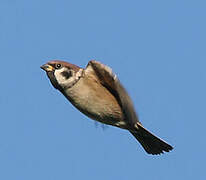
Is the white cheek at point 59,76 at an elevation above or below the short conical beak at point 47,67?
below

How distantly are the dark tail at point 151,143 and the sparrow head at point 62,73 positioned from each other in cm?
109

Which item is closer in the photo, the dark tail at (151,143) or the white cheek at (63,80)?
the white cheek at (63,80)

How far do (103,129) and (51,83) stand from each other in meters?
0.77

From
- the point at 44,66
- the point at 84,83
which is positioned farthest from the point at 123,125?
the point at 44,66

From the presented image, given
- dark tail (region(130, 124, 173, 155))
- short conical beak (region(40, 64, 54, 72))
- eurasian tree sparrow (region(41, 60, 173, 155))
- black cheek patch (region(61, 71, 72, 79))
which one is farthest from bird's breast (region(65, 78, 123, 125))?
dark tail (region(130, 124, 173, 155))

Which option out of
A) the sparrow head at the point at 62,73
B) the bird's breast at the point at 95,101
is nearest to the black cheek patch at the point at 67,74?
the sparrow head at the point at 62,73

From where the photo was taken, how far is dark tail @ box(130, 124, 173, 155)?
714 centimetres

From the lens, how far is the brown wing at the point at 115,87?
6.22 metres

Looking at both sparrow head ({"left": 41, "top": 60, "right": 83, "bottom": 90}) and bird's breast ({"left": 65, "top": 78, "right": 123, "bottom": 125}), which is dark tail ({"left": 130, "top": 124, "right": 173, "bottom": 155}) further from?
sparrow head ({"left": 41, "top": 60, "right": 83, "bottom": 90})

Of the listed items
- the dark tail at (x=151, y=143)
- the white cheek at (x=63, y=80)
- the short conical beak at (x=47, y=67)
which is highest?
the short conical beak at (x=47, y=67)

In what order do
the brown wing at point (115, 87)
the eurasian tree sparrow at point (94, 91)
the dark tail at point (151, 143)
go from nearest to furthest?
the brown wing at point (115, 87) → the eurasian tree sparrow at point (94, 91) → the dark tail at point (151, 143)

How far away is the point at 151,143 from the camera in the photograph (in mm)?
7266

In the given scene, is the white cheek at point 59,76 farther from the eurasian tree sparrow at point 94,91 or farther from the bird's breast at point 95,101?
the bird's breast at point 95,101

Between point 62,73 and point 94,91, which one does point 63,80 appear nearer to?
point 62,73
